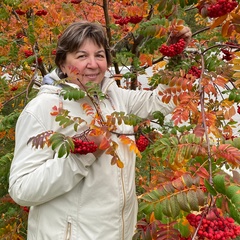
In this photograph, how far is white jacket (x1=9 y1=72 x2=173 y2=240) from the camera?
164 centimetres

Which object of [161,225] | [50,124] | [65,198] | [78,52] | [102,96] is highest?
[78,52]

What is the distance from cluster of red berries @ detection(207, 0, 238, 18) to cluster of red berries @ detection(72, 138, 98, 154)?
689 mm

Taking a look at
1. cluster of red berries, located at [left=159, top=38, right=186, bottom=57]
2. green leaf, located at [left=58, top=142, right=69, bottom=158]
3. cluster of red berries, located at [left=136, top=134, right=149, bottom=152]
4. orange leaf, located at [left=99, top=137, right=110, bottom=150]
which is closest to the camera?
green leaf, located at [left=58, top=142, right=69, bottom=158]

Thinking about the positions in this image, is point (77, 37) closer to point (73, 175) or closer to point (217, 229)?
point (73, 175)

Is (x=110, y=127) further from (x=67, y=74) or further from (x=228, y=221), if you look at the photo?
(x=228, y=221)

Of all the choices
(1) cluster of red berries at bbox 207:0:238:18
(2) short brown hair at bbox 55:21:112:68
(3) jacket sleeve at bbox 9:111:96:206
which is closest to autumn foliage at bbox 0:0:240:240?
(1) cluster of red berries at bbox 207:0:238:18

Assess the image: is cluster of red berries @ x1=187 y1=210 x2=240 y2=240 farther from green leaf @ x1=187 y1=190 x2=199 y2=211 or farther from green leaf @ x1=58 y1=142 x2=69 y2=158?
green leaf @ x1=58 y1=142 x2=69 y2=158

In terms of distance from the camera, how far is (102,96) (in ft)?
5.58

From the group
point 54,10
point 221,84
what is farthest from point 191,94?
point 54,10

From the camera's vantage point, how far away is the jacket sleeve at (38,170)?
162 centimetres

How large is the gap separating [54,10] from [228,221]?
331cm

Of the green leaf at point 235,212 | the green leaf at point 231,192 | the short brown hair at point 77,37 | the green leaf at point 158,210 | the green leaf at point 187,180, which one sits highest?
the short brown hair at point 77,37

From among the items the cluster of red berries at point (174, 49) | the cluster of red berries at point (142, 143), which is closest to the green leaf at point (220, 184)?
the cluster of red berries at point (174, 49)

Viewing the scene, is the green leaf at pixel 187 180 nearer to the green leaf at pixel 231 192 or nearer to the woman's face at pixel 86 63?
the green leaf at pixel 231 192
